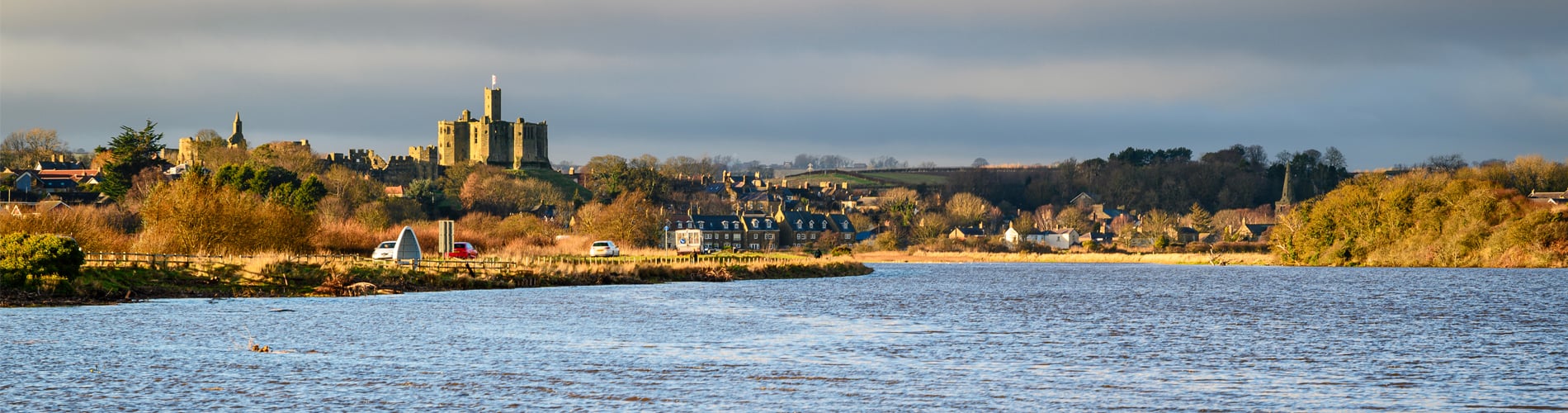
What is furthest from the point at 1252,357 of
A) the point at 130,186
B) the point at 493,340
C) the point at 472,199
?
the point at 472,199

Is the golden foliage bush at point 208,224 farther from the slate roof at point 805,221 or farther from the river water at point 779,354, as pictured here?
the slate roof at point 805,221

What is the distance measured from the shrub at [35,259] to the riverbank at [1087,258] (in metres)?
75.5

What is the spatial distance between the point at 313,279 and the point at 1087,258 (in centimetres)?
8317

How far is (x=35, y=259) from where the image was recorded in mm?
41281

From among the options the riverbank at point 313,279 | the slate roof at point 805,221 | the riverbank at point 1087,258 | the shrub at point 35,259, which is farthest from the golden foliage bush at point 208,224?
the slate roof at point 805,221

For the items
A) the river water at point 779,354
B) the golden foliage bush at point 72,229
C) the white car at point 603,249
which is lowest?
the river water at point 779,354

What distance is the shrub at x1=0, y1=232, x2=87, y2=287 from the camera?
A: 41.1 meters

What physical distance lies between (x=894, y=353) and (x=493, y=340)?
8793 millimetres

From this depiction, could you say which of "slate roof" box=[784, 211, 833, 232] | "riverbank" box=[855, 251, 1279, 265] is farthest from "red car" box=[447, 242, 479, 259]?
"slate roof" box=[784, 211, 833, 232]

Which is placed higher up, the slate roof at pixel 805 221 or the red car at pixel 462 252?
the slate roof at pixel 805 221

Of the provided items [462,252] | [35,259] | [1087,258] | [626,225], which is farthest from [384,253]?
[1087,258]

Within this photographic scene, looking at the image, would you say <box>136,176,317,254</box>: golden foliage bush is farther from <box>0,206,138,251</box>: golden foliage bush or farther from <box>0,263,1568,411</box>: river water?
<box>0,263,1568,411</box>: river water

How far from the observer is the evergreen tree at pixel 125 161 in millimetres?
110875

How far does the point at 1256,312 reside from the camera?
44.1 metres
